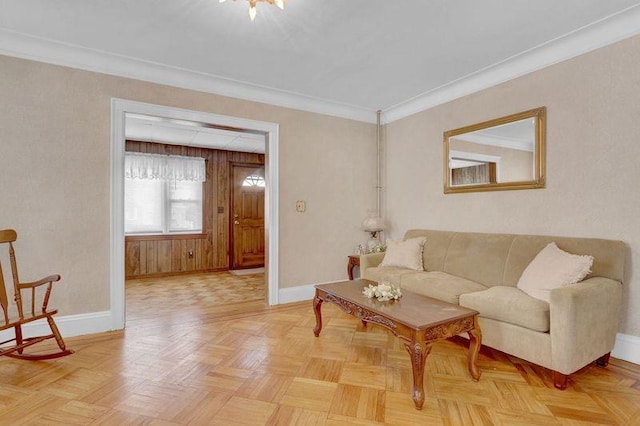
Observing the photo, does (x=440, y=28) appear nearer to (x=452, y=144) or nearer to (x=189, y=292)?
(x=452, y=144)

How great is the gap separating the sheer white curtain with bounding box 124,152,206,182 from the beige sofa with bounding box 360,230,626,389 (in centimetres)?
427

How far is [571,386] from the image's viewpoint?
6.93 feet

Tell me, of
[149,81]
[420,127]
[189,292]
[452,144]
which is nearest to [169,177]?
[189,292]

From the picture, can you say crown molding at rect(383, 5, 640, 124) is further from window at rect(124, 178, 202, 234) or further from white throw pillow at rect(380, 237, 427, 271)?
window at rect(124, 178, 202, 234)

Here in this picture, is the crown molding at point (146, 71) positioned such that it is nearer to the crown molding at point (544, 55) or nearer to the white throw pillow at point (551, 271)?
the crown molding at point (544, 55)

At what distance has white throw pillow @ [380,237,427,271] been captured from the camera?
358cm

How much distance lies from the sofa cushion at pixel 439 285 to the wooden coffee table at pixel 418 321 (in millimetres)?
332

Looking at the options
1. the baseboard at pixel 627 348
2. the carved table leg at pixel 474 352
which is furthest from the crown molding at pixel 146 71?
the baseboard at pixel 627 348

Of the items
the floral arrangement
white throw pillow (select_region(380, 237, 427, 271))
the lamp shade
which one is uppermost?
the lamp shade

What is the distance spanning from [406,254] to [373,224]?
0.87 metres

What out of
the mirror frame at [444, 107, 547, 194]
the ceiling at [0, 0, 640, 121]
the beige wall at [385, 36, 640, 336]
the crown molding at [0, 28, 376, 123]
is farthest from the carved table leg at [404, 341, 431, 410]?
the crown molding at [0, 28, 376, 123]

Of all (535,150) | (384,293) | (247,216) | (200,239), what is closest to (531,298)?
(384,293)

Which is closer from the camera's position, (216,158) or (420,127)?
(420,127)

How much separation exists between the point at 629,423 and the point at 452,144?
286cm
